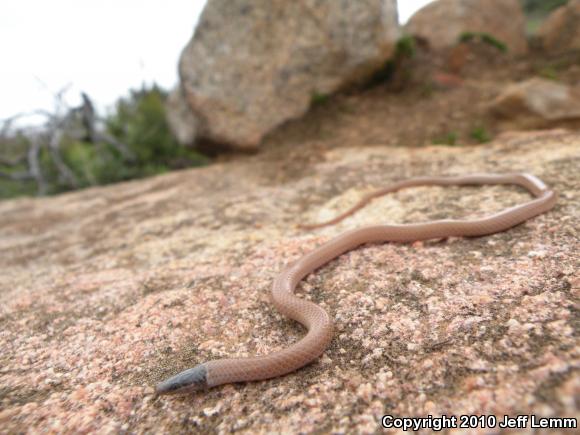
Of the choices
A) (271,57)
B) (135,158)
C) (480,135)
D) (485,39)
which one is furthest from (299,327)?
(135,158)

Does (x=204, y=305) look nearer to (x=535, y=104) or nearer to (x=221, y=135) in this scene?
(x=221, y=135)

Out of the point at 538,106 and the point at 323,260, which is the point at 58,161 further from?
the point at 538,106

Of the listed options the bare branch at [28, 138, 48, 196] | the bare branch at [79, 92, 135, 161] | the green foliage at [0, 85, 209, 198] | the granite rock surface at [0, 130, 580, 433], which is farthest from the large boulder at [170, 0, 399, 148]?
the bare branch at [28, 138, 48, 196]

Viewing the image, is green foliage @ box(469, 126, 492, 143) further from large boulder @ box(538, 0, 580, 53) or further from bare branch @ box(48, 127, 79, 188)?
bare branch @ box(48, 127, 79, 188)

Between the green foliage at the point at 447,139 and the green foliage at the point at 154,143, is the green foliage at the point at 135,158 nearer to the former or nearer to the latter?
the green foliage at the point at 154,143

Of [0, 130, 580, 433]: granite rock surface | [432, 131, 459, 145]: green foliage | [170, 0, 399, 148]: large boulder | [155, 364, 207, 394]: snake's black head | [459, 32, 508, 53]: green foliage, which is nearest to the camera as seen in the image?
[0, 130, 580, 433]: granite rock surface

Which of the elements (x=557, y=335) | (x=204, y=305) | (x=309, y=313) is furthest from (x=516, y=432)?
(x=204, y=305)

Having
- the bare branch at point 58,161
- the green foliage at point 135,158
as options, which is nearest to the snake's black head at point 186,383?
the green foliage at point 135,158
